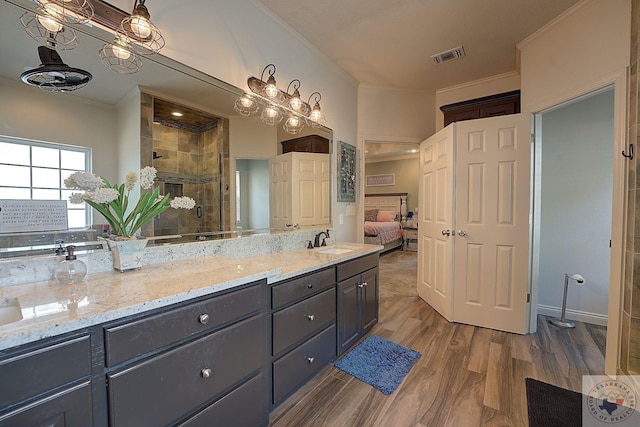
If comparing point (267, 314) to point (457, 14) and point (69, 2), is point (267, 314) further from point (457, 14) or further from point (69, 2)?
point (457, 14)

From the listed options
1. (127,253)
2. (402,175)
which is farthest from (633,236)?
(402,175)

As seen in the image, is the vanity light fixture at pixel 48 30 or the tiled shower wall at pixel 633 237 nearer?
the vanity light fixture at pixel 48 30

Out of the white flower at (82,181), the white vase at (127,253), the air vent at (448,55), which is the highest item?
the air vent at (448,55)

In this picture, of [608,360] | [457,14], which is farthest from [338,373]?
[457,14]

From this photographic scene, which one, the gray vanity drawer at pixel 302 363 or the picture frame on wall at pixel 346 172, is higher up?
the picture frame on wall at pixel 346 172

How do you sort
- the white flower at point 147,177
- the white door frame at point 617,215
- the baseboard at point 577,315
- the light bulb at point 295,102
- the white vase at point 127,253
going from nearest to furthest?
1. the white vase at point 127,253
2. the white flower at point 147,177
3. the white door frame at point 617,215
4. the light bulb at point 295,102
5. the baseboard at point 577,315

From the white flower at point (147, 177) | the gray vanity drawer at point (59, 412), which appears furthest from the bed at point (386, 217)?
the gray vanity drawer at point (59, 412)

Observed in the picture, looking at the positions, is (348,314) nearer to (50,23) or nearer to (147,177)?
(147,177)

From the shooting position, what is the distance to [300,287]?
1696mm

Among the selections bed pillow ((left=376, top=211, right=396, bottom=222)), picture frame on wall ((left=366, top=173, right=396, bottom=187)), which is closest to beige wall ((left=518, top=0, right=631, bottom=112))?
bed pillow ((left=376, top=211, right=396, bottom=222))

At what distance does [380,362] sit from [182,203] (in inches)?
72.5

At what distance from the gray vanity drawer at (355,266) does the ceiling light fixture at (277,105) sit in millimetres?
1288

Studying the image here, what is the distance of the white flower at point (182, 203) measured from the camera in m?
1.58

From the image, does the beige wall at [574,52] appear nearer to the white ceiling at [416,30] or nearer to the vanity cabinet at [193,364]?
the white ceiling at [416,30]
